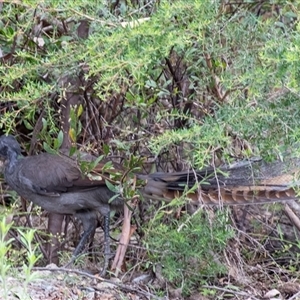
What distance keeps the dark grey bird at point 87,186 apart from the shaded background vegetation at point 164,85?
135 mm

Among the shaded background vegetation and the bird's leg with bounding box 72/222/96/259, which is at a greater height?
the shaded background vegetation

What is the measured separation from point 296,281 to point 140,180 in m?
1.31

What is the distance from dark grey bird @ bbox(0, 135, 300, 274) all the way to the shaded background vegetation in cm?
14

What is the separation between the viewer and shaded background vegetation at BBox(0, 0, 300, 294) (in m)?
3.98

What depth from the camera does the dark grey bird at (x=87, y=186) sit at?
15.8 feet

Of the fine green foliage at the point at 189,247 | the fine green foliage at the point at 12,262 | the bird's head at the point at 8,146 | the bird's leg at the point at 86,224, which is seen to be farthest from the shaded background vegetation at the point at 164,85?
the fine green foliage at the point at 12,262

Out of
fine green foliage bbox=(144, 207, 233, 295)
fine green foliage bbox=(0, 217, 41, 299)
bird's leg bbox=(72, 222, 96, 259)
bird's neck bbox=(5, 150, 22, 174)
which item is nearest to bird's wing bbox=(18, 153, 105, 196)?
bird's neck bbox=(5, 150, 22, 174)

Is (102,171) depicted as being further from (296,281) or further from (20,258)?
(296,281)

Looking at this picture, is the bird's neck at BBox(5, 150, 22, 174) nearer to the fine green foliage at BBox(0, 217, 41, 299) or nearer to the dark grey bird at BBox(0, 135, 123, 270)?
the dark grey bird at BBox(0, 135, 123, 270)

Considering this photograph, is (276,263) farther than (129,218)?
Yes

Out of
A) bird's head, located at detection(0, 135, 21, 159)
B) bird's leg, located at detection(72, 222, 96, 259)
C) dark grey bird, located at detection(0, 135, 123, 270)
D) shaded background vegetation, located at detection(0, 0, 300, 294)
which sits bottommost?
bird's leg, located at detection(72, 222, 96, 259)

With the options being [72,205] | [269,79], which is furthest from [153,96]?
[269,79]

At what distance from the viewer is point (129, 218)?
16.8ft

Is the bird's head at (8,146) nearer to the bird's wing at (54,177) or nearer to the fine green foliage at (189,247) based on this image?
the bird's wing at (54,177)
